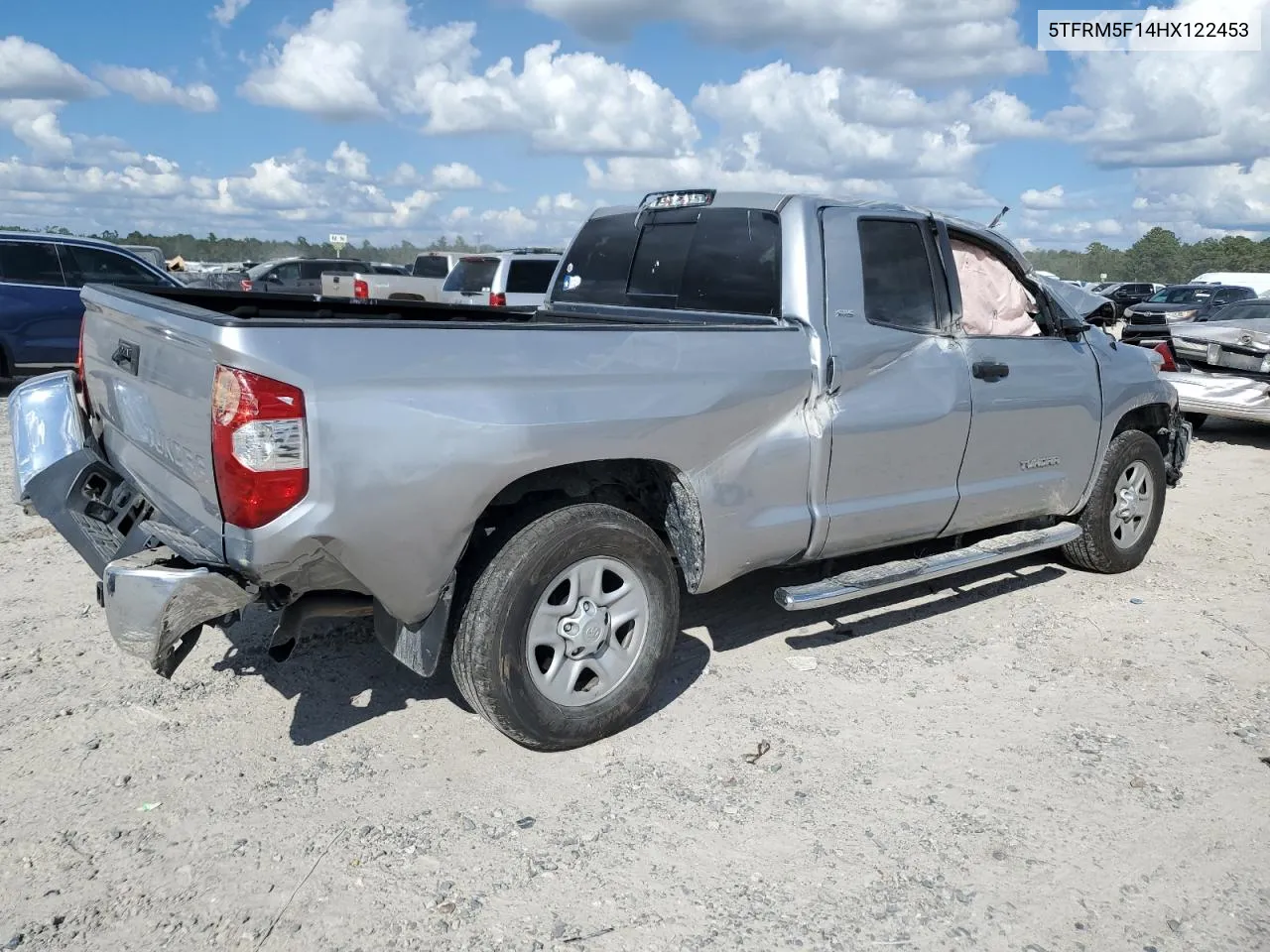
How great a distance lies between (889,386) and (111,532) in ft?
10.2

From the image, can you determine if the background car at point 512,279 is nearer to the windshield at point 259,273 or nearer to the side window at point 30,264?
the side window at point 30,264

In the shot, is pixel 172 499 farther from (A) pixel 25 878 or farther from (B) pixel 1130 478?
(B) pixel 1130 478

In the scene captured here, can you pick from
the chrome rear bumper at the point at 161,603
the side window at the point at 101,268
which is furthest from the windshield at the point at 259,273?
the chrome rear bumper at the point at 161,603

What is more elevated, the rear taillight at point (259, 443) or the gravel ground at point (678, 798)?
the rear taillight at point (259, 443)

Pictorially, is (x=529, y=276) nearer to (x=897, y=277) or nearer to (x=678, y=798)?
(x=897, y=277)

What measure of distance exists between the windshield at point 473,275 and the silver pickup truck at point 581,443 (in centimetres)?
979

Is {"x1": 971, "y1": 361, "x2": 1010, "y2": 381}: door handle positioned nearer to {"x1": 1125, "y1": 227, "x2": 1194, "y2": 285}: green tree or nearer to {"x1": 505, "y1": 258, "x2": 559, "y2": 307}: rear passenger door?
{"x1": 505, "y1": 258, "x2": 559, "y2": 307}: rear passenger door

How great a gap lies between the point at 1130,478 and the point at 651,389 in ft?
12.1

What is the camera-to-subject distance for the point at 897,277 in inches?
181

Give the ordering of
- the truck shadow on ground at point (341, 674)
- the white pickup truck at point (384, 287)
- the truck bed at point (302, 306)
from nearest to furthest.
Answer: the truck shadow on ground at point (341, 674) < the truck bed at point (302, 306) < the white pickup truck at point (384, 287)

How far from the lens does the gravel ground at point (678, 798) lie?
2.87 metres

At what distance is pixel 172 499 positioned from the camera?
11.2 feet

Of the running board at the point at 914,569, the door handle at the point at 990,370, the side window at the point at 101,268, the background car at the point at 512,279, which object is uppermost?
the side window at the point at 101,268

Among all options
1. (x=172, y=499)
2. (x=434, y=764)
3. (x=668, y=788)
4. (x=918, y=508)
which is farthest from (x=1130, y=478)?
(x=172, y=499)
